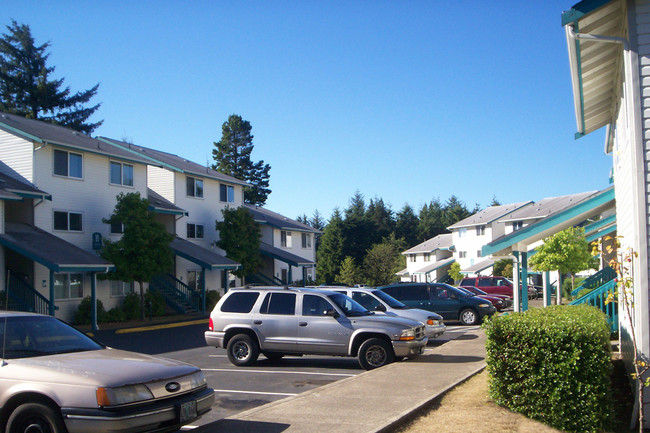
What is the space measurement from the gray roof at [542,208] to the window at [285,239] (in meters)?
23.7

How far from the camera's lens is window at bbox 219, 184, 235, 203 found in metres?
41.5

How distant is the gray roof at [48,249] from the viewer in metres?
23.4

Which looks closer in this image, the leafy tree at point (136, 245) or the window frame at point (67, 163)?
the window frame at point (67, 163)

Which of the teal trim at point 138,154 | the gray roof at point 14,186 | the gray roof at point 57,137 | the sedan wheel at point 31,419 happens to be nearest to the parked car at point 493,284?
the teal trim at point 138,154

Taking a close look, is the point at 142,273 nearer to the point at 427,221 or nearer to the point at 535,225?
the point at 535,225

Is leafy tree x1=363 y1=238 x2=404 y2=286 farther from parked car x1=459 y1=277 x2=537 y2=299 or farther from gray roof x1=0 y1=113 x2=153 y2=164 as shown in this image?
gray roof x1=0 y1=113 x2=153 y2=164

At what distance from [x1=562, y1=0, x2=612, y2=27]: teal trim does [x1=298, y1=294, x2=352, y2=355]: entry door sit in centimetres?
717

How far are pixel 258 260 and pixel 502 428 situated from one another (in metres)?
33.7

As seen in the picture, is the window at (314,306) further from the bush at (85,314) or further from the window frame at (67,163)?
the window frame at (67,163)

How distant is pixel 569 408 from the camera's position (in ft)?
23.9

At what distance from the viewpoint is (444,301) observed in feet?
75.7

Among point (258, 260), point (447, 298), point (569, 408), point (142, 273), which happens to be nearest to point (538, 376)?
point (569, 408)

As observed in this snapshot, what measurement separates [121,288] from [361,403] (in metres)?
24.9

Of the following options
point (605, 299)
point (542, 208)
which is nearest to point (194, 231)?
point (605, 299)
